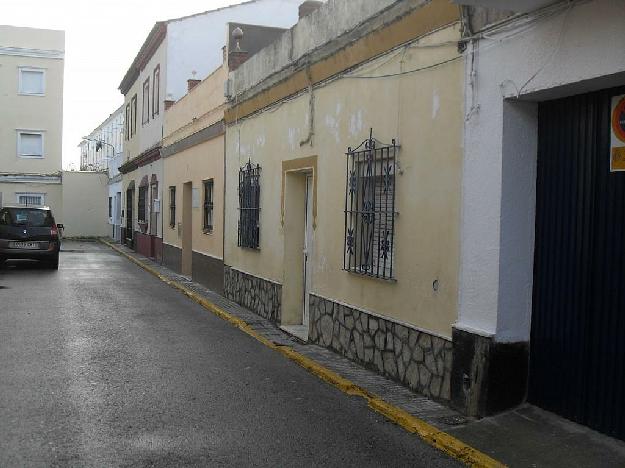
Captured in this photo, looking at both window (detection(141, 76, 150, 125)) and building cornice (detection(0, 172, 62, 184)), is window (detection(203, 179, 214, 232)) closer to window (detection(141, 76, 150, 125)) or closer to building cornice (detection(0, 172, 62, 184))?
window (detection(141, 76, 150, 125))

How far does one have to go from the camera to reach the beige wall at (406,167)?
20.0 feet

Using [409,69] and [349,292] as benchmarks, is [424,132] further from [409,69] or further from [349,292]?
[349,292]

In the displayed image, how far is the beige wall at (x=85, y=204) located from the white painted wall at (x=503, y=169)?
33770 mm

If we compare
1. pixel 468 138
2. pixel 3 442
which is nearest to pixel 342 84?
pixel 468 138

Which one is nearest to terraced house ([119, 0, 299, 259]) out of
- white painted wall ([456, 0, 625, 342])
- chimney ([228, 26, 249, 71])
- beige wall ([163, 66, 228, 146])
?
beige wall ([163, 66, 228, 146])

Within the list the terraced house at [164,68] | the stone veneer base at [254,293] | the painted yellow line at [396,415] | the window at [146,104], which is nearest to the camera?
the painted yellow line at [396,415]

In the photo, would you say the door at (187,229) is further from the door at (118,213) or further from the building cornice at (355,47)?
the door at (118,213)

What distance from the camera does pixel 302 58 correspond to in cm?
962

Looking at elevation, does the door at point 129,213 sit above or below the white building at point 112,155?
below

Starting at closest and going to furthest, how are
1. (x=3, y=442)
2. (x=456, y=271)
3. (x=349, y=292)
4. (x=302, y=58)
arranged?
(x=3, y=442) → (x=456, y=271) → (x=349, y=292) → (x=302, y=58)

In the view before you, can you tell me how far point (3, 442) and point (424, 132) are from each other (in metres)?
4.24

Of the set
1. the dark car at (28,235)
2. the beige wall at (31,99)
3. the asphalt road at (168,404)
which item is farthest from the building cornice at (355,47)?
the beige wall at (31,99)

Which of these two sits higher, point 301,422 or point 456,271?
point 456,271

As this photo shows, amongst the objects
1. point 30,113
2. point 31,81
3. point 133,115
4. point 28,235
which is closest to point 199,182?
point 28,235
